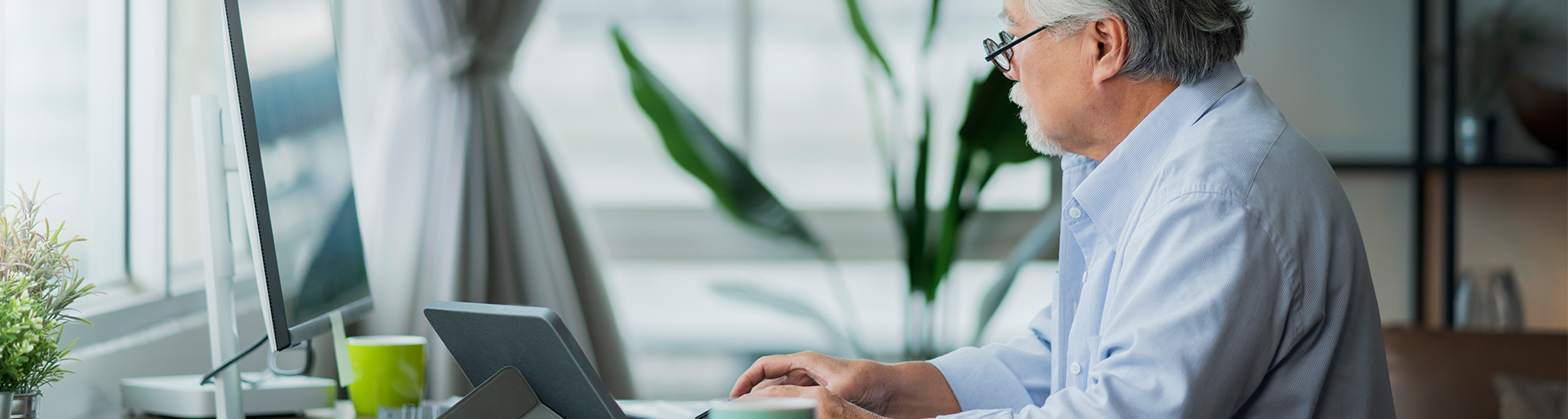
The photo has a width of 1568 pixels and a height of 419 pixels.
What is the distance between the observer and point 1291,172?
83cm

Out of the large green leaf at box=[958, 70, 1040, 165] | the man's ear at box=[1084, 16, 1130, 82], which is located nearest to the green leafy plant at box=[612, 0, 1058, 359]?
the large green leaf at box=[958, 70, 1040, 165]

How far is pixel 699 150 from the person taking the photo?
80.4 inches

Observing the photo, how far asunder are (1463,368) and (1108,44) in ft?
3.28

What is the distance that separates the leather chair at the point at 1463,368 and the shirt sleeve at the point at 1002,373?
0.66 metres

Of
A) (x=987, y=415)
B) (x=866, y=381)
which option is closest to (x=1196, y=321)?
(x=987, y=415)

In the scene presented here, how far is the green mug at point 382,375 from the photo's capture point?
1.16 m

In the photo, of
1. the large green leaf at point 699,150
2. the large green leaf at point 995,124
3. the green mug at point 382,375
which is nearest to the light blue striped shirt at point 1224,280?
the green mug at point 382,375

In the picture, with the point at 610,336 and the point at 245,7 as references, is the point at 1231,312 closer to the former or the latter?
the point at 245,7

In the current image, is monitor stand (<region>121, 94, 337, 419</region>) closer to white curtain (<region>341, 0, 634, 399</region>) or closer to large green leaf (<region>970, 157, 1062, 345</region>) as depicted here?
white curtain (<region>341, 0, 634, 399</region>)

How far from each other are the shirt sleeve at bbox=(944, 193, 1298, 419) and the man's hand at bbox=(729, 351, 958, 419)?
1.14 ft

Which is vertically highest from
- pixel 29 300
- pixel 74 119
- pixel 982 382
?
pixel 74 119

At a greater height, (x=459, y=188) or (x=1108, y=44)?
(x=1108, y=44)

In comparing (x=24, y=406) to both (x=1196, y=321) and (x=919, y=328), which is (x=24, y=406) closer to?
(x=1196, y=321)

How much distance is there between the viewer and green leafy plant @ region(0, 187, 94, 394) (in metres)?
0.88
